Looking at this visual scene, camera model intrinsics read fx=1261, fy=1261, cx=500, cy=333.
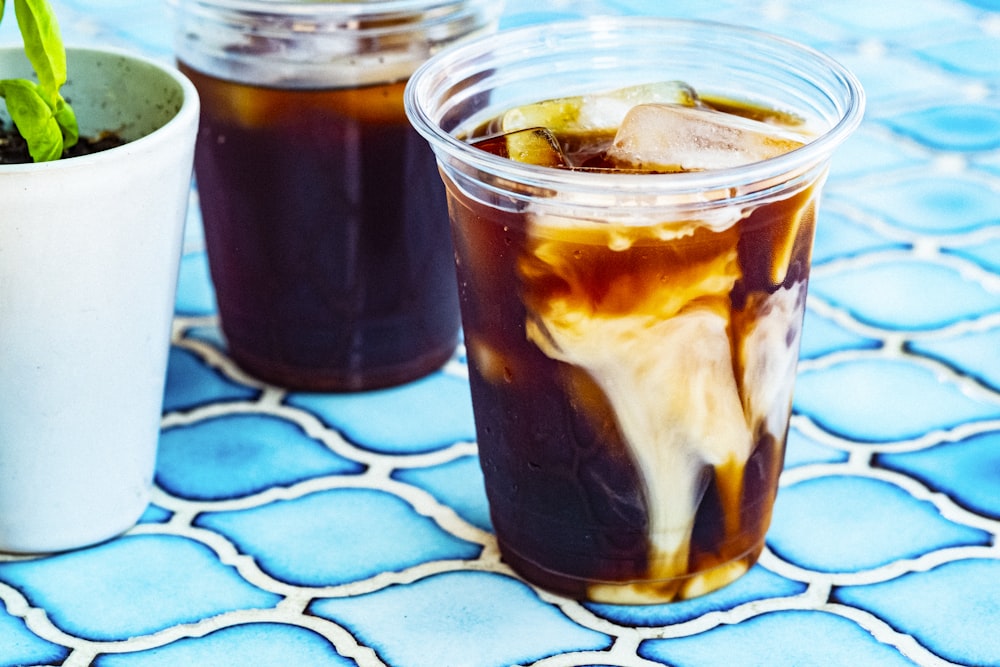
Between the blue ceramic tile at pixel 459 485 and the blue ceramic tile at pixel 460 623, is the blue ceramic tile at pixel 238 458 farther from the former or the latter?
the blue ceramic tile at pixel 460 623

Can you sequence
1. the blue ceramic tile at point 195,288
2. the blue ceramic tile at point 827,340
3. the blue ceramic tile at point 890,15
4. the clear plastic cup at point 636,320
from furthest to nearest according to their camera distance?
1. the blue ceramic tile at point 890,15
2. the blue ceramic tile at point 195,288
3. the blue ceramic tile at point 827,340
4. the clear plastic cup at point 636,320

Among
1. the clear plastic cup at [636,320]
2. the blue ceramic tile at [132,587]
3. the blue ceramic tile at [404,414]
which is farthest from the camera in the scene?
the blue ceramic tile at [404,414]

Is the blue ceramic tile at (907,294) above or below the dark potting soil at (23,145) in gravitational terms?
below

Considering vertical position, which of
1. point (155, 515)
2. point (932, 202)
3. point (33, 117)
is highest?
point (33, 117)

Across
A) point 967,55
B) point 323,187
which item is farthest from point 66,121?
point 967,55

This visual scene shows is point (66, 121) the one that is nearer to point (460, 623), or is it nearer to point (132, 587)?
point (132, 587)

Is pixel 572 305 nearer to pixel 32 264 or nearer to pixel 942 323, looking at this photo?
pixel 32 264

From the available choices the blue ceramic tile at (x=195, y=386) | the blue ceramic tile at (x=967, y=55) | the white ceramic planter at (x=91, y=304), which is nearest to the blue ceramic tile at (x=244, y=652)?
the white ceramic planter at (x=91, y=304)

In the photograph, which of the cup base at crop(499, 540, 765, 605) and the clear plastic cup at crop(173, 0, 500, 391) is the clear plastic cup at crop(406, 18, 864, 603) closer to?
the cup base at crop(499, 540, 765, 605)
